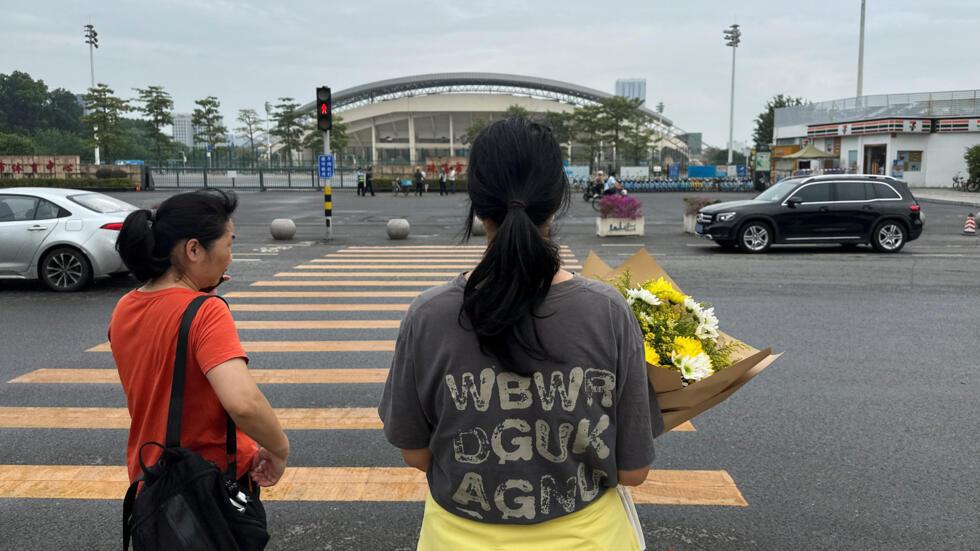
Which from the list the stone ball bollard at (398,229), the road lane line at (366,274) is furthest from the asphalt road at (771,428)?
the stone ball bollard at (398,229)

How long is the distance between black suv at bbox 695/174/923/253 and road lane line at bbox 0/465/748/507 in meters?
12.0

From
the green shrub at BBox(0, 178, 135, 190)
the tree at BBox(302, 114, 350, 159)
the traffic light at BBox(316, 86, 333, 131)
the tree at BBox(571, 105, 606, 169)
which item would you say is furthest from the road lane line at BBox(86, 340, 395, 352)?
the tree at BBox(302, 114, 350, 159)

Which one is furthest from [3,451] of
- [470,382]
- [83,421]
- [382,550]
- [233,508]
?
[470,382]

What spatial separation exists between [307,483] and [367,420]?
1.10 meters

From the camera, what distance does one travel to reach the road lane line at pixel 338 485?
4293mm

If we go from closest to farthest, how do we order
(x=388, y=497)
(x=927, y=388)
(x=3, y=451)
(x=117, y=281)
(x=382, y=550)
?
(x=382, y=550) < (x=388, y=497) < (x=3, y=451) < (x=927, y=388) < (x=117, y=281)

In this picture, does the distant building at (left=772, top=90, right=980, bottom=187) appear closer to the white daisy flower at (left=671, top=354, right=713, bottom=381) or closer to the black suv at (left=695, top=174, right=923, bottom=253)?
the black suv at (left=695, top=174, right=923, bottom=253)

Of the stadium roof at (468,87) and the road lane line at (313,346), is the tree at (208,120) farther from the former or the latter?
the road lane line at (313,346)

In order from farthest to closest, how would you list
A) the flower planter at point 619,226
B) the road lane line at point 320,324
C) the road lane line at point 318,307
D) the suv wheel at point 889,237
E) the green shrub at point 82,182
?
the green shrub at point 82,182
the flower planter at point 619,226
the suv wheel at point 889,237
the road lane line at point 318,307
the road lane line at point 320,324

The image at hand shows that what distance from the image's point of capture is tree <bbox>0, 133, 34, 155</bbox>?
226ft

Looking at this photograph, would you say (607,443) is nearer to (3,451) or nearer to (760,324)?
(3,451)

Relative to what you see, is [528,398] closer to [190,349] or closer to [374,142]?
[190,349]

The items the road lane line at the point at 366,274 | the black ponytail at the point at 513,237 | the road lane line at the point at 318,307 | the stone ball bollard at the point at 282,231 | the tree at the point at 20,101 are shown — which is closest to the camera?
the black ponytail at the point at 513,237

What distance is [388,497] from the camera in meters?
4.30
